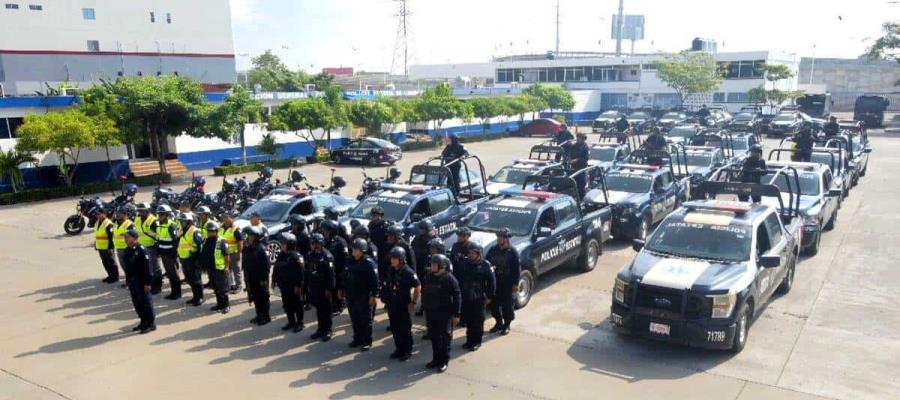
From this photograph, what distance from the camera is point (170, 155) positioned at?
28656 millimetres

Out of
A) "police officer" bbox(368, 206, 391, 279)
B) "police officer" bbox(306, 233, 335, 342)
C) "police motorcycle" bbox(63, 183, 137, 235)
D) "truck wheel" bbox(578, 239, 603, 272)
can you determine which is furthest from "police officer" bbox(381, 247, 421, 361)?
"police motorcycle" bbox(63, 183, 137, 235)

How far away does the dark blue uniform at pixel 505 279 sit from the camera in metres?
8.95

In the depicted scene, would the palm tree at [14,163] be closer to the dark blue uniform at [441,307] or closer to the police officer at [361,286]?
the police officer at [361,286]

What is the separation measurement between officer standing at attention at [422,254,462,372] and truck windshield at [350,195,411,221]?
187 inches

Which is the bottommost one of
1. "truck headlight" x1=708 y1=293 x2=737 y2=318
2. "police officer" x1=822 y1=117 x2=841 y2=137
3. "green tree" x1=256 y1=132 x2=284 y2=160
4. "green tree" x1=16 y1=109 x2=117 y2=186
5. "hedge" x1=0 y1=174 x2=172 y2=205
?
"hedge" x1=0 y1=174 x2=172 y2=205

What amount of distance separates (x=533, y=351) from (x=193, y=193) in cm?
1173

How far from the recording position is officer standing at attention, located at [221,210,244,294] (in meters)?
11.0

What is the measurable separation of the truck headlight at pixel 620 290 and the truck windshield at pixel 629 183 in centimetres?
691

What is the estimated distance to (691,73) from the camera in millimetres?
53781

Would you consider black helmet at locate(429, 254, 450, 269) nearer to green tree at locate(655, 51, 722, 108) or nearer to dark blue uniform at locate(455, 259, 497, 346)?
dark blue uniform at locate(455, 259, 497, 346)

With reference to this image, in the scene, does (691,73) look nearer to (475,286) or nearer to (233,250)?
(233,250)

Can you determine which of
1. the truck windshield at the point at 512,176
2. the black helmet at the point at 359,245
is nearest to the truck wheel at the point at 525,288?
the black helmet at the point at 359,245

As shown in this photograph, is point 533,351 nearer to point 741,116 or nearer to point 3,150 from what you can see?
point 3,150

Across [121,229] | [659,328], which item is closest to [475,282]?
[659,328]
